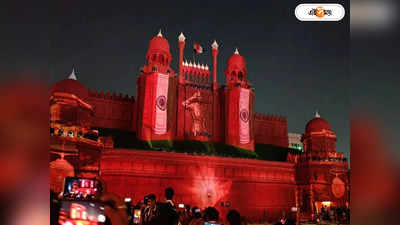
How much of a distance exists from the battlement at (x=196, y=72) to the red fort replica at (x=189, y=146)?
0.10 m

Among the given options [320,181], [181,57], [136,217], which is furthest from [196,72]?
[136,217]

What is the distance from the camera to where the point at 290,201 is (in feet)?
87.4

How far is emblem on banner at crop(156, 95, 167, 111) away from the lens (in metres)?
24.8

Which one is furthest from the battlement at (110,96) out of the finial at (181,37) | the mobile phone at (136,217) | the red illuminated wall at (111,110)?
the mobile phone at (136,217)

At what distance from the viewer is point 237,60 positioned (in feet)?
99.3

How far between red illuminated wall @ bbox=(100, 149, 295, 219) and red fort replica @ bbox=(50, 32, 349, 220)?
69 mm

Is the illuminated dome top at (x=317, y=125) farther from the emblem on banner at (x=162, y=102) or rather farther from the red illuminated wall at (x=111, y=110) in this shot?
the red illuminated wall at (x=111, y=110)

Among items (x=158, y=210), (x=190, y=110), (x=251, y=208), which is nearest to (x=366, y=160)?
(x=158, y=210)

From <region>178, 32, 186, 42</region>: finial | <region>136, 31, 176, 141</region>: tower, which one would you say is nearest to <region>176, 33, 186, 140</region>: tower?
<region>178, 32, 186, 42</region>: finial

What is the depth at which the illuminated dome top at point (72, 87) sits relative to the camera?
925 inches

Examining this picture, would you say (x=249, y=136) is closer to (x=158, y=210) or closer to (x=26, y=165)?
(x=158, y=210)

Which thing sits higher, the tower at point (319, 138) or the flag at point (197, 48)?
the flag at point (197, 48)

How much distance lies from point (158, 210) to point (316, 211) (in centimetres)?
2549

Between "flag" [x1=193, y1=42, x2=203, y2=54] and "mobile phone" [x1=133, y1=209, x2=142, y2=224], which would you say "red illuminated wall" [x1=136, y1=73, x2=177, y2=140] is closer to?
"flag" [x1=193, y1=42, x2=203, y2=54]
